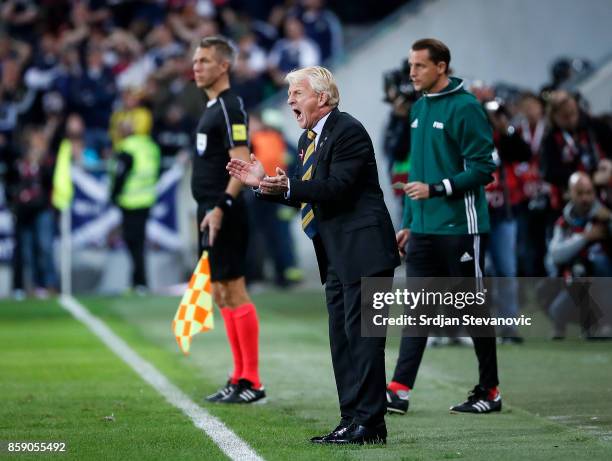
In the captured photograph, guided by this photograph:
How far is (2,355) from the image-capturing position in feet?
39.0

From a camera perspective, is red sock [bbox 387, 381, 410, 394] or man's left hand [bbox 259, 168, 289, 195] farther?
red sock [bbox 387, 381, 410, 394]

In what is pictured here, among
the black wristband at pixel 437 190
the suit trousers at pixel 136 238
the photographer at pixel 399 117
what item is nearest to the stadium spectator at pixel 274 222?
the suit trousers at pixel 136 238

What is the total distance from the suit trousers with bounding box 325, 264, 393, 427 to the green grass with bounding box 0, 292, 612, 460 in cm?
A: 22

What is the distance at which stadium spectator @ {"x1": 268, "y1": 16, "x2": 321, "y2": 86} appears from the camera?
2197cm

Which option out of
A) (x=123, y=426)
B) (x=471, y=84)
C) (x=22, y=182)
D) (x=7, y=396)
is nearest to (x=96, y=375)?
(x=7, y=396)

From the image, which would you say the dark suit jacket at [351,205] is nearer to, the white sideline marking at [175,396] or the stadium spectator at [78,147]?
the white sideline marking at [175,396]

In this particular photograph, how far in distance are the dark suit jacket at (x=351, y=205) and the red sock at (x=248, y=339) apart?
7.14 ft

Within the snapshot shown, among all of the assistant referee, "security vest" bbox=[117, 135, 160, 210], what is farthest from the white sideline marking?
"security vest" bbox=[117, 135, 160, 210]

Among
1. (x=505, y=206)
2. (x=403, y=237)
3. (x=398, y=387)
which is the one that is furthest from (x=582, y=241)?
(x=398, y=387)

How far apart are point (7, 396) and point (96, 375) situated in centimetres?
125

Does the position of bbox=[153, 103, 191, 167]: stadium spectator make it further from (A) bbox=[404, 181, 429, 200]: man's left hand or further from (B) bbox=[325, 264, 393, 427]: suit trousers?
(B) bbox=[325, 264, 393, 427]: suit trousers

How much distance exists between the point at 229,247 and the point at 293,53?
13.3m

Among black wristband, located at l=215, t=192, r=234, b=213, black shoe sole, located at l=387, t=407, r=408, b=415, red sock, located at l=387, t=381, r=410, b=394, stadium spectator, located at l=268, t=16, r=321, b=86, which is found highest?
stadium spectator, located at l=268, t=16, r=321, b=86

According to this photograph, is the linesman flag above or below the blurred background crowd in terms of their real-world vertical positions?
below
